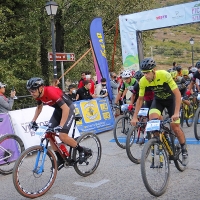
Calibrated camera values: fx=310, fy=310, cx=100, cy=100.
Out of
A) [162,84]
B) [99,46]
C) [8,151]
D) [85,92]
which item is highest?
[99,46]

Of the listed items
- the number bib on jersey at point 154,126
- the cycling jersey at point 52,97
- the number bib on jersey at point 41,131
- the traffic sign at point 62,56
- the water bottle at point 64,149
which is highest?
the traffic sign at point 62,56

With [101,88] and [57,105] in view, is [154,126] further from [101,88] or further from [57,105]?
[101,88]

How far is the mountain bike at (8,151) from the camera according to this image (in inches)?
243

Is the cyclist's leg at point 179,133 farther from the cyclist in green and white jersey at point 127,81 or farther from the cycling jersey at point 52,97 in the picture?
the cyclist in green and white jersey at point 127,81

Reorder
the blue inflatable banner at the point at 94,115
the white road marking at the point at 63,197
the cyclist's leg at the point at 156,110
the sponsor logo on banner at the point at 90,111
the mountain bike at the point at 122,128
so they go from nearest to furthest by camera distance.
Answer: the white road marking at the point at 63,197 → the cyclist's leg at the point at 156,110 → the mountain bike at the point at 122,128 → the blue inflatable banner at the point at 94,115 → the sponsor logo on banner at the point at 90,111

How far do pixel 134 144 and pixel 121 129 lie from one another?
51.0 inches

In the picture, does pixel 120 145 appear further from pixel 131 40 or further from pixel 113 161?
pixel 131 40

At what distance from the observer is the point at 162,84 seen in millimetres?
5012

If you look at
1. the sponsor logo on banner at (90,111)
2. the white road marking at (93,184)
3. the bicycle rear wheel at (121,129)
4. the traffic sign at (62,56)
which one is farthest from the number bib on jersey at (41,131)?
the traffic sign at (62,56)

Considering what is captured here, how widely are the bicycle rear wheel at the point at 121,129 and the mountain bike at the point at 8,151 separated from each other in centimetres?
231

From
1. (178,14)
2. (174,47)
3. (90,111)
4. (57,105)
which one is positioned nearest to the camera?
(57,105)

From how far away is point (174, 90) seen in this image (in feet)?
16.1

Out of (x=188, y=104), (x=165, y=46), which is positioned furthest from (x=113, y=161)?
(x=165, y=46)

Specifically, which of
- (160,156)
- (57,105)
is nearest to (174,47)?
(57,105)
